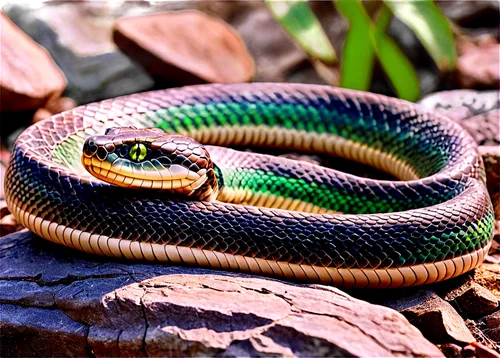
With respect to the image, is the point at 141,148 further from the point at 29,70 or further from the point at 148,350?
the point at 29,70

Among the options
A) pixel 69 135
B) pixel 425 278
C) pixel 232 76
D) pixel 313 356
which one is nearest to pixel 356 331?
pixel 313 356

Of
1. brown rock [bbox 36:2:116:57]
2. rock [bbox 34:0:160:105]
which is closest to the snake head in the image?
rock [bbox 34:0:160:105]

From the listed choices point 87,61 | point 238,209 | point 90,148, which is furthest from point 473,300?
point 87,61

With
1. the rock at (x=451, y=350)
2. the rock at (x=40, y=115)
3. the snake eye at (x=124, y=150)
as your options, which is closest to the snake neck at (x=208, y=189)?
the snake eye at (x=124, y=150)

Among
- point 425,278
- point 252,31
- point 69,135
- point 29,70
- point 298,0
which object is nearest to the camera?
point 425,278

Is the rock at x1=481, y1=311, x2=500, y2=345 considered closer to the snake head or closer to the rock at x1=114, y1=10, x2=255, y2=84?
the snake head
